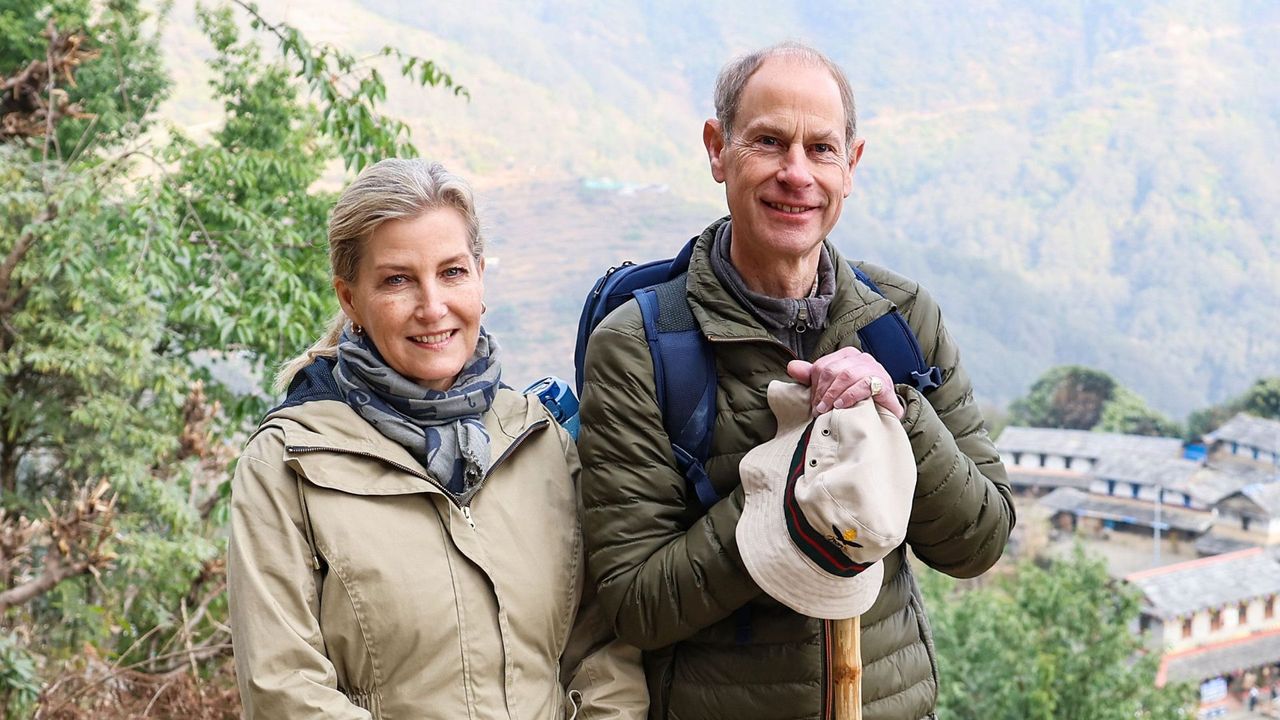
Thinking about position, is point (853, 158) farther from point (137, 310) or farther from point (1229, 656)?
point (1229, 656)

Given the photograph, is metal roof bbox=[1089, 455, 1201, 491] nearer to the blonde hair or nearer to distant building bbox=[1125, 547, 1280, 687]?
distant building bbox=[1125, 547, 1280, 687]

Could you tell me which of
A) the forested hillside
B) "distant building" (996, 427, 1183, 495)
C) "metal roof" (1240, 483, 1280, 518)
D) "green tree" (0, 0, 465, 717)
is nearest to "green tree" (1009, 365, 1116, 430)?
"distant building" (996, 427, 1183, 495)

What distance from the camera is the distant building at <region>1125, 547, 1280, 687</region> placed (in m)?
26.8

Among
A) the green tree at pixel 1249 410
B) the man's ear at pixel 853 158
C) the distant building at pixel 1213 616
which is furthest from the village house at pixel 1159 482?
the man's ear at pixel 853 158

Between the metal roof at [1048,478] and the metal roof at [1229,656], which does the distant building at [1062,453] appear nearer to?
the metal roof at [1048,478]

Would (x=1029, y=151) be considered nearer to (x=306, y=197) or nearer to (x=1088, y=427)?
(x=1088, y=427)

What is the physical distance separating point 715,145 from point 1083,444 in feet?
144

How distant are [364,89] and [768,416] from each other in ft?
9.45

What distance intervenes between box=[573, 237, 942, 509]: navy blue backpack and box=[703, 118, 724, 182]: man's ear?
0.17 m

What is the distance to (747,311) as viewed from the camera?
173cm

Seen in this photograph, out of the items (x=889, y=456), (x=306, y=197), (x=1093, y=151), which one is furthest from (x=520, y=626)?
(x=1093, y=151)

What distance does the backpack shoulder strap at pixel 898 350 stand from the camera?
172cm

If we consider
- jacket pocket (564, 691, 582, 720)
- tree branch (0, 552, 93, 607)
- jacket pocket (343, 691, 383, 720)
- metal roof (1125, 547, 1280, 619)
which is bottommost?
metal roof (1125, 547, 1280, 619)

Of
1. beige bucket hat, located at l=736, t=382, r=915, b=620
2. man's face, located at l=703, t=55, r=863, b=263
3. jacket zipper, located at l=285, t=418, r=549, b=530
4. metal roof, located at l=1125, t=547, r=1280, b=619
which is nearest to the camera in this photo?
beige bucket hat, located at l=736, t=382, r=915, b=620
